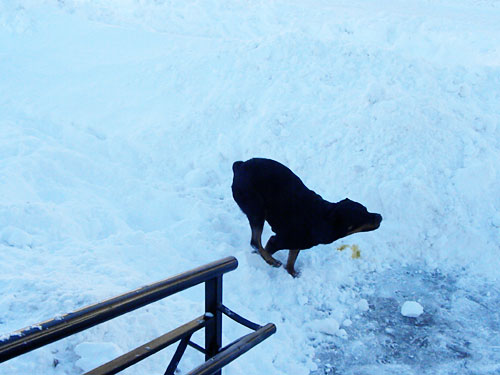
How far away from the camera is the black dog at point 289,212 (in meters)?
4.76

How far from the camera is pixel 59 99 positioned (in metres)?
A: 8.55

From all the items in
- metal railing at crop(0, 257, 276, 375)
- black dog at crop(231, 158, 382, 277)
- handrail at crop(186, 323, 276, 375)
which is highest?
metal railing at crop(0, 257, 276, 375)

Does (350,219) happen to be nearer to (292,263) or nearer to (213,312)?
(292,263)

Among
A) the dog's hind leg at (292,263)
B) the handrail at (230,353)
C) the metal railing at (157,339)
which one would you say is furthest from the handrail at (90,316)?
the dog's hind leg at (292,263)

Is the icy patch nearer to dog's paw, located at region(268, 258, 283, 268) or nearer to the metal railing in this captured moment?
dog's paw, located at region(268, 258, 283, 268)

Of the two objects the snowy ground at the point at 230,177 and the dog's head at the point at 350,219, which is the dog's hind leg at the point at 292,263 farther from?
the dog's head at the point at 350,219

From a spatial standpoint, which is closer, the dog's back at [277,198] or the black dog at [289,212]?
the black dog at [289,212]

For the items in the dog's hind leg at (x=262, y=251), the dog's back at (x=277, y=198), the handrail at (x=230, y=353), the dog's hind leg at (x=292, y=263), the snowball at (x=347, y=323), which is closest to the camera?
the handrail at (x=230, y=353)

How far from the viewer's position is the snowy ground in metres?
4.15

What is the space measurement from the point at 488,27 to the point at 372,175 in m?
8.68

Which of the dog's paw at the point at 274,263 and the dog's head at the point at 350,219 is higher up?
the dog's head at the point at 350,219

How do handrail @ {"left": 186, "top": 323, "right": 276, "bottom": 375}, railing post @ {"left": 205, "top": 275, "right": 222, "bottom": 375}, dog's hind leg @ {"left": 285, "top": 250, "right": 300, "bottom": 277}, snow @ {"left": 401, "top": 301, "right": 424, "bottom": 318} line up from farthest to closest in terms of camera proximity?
dog's hind leg @ {"left": 285, "top": 250, "right": 300, "bottom": 277}, snow @ {"left": 401, "top": 301, "right": 424, "bottom": 318}, railing post @ {"left": 205, "top": 275, "right": 222, "bottom": 375}, handrail @ {"left": 186, "top": 323, "right": 276, "bottom": 375}

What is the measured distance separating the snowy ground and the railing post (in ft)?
3.73

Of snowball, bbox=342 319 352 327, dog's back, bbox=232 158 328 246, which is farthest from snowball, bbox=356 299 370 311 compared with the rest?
dog's back, bbox=232 158 328 246
